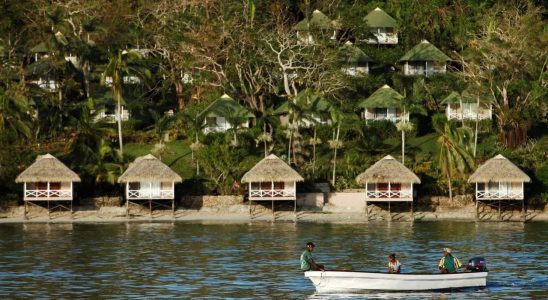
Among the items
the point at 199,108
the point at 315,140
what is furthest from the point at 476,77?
the point at 199,108

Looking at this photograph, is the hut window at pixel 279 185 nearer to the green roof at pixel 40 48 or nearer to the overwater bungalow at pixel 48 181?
the overwater bungalow at pixel 48 181

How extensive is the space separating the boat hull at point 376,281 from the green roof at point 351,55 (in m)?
47.4

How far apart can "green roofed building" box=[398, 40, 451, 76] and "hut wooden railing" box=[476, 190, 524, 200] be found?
72.9 feet

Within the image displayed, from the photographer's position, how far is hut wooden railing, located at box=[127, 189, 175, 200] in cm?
8300

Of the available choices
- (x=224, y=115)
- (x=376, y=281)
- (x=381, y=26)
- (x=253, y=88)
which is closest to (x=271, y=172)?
(x=224, y=115)

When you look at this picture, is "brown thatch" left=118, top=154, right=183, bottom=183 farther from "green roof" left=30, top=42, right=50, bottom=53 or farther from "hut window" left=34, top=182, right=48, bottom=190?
"green roof" left=30, top=42, right=50, bottom=53

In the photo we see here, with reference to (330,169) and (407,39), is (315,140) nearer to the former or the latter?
(330,169)

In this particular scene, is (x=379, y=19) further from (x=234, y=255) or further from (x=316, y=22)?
(x=234, y=255)

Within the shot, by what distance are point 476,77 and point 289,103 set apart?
1341cm

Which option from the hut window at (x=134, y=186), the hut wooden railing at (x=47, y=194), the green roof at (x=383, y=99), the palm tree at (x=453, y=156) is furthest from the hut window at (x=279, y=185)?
the green roof at (x=383, y=99)

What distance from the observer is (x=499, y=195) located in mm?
82312

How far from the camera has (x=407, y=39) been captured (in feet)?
354

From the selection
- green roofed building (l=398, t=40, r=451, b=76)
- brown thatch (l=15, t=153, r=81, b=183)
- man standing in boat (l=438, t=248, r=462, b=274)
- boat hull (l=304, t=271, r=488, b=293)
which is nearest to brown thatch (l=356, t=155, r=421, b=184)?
brown thatch (l=15, t=153, r=81, b=183)

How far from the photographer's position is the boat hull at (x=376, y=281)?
5175 cm
